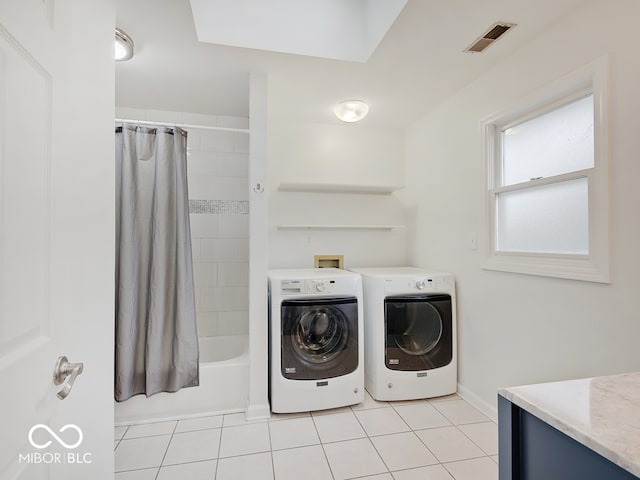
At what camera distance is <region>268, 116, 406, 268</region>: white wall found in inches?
114

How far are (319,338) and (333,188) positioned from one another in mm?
1330

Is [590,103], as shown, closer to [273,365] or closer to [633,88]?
[633,88]

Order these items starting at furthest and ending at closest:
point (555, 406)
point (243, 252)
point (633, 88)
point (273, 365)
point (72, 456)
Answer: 1. point (243, 252)
2. point (273, 365)
3. point (633, 88)
4. point (72, 456)
5. point (555, 406)

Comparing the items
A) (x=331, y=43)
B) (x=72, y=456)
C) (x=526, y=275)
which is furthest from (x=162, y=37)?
(x=526, y=275)

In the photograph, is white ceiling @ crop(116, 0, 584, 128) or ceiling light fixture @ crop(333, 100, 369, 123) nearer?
white ceiling @ crop(116, 0, 584, 128)

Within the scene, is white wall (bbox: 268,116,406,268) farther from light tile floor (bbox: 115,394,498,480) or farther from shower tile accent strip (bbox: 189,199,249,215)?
light tile floor (bbox: 115,394,498,480)

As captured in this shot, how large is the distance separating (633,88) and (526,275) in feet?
3.18

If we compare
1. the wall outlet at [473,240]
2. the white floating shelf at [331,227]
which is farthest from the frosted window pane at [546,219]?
the white floating shelf at [331,227]

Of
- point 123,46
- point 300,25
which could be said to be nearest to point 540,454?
point 300,25

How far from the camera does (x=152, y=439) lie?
1866 millimetres

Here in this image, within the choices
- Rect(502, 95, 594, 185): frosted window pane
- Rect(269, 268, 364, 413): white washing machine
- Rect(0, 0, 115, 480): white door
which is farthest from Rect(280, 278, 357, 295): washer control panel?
Rect(502, 95, 594, 185): frosted window pane

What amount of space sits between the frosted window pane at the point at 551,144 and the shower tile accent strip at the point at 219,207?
2092mm

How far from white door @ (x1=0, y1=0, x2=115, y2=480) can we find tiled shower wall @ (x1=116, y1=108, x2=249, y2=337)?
5.67 ft

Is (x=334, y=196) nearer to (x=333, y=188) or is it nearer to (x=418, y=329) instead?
(x=333, y=188)
